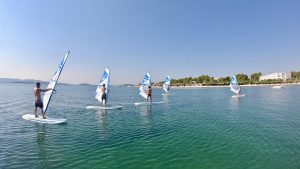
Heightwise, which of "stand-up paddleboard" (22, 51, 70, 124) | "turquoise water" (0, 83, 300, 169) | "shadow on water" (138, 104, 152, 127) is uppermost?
"stand-up paddleboard" (22, 51, 70, 124)

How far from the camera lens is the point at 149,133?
39.9 ft

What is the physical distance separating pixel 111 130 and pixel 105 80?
13235mm

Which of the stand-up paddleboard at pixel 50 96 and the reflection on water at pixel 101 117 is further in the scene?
the reflection on water at pixel 101 117

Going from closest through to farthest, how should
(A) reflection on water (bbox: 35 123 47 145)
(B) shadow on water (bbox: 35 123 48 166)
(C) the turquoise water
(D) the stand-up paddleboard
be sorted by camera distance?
1. (C) the turquoise water
2. (B) shadow on water (bbox: 35 123 48 166)
3. (A) reflection on water (bbox: 35 123 47 145)
4. (D) the stand-up paddleboard

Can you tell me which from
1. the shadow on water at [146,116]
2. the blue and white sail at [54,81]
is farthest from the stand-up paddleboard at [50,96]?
the shadow on water at [146,116]

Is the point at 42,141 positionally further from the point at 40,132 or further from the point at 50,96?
the point at 50,96

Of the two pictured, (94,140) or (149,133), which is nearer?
(94,140)

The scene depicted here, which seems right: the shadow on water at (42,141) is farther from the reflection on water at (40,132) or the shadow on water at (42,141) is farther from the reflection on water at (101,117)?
the reflection on water at (101,117)

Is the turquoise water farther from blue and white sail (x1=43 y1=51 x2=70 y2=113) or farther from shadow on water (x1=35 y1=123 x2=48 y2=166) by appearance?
blue and white sail (x1=43 y1=51 x2=70 y2=113)

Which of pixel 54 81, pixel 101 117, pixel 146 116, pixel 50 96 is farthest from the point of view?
pixel 146 116

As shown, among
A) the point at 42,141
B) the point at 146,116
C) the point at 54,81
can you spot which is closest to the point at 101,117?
the point at 146,116

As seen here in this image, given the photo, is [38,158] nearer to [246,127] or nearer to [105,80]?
[246,127]

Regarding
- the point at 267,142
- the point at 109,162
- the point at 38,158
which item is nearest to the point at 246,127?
the point at 267,142

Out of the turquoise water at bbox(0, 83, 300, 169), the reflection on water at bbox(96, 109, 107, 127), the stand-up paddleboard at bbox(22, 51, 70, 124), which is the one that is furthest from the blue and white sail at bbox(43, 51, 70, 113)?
the reflection on water at bbox(96, 109, 107, 127)
